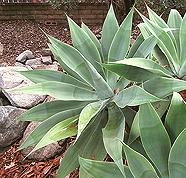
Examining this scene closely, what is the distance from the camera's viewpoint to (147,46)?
5.16 feet

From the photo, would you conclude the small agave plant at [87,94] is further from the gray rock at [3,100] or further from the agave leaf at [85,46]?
the gray rock at [3,100]

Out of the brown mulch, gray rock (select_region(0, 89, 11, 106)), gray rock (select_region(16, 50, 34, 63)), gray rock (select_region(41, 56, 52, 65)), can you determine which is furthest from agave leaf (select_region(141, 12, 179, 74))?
gray rock (select_region(16, 50, 34, 63))

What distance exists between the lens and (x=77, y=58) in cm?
162

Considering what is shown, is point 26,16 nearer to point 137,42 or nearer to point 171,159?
point 137,42

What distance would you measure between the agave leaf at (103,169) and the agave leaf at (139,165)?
4.3 inches

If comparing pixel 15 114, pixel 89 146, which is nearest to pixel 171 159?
pixel 89 146

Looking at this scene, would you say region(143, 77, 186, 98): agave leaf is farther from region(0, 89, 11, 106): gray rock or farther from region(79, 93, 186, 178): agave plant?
region(0, 89, 11, 106): gray rock

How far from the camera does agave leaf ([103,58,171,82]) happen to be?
1369 millimetres

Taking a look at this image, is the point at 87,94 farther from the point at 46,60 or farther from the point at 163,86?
the point at 46,60

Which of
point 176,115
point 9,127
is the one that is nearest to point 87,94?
point 176,115

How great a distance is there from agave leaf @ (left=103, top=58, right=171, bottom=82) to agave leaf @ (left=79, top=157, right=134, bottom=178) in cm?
33

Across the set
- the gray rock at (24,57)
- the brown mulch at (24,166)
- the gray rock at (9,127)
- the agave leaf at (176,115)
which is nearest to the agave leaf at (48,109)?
the agave leaf at (176,115)

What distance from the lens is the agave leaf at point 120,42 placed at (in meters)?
1.64

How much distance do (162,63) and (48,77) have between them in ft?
1.63
